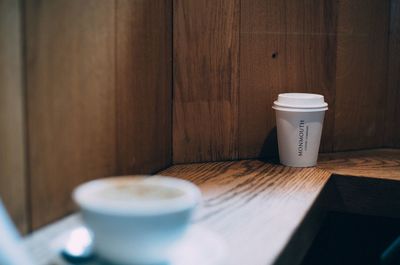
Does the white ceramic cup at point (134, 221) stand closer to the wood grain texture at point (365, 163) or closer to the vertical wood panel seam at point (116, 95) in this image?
the vertical wood panel seam at point (116, 95)

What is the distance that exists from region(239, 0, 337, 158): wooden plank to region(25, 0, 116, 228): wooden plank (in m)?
0.68

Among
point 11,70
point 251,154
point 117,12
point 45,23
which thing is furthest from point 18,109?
point 251,154

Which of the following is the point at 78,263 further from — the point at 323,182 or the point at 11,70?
the point at 323,182

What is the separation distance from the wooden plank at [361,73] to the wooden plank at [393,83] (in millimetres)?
23

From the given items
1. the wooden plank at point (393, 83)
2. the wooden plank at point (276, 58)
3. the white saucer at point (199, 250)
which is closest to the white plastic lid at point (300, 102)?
the wooden plank at point (276, 58)

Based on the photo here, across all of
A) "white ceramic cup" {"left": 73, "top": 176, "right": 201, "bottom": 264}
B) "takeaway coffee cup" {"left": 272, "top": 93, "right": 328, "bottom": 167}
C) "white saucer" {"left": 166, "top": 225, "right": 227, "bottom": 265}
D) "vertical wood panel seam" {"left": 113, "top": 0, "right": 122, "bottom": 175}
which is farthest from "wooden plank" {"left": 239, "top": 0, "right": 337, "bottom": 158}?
"white ceramic cup" {"left": 73, "top": 176, "right": 201, "bottom": 264}

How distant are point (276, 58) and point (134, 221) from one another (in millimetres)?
1358

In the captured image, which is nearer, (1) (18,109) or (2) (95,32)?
(1) (18,109)

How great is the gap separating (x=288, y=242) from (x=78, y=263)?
1.52ft

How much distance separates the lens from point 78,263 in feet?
3.19

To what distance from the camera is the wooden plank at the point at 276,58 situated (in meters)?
2.05

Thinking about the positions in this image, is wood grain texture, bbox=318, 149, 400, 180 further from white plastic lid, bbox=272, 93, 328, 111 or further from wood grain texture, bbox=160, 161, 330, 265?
white plastic lid, bbox=272, 93, 328, 111

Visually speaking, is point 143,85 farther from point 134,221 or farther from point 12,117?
point 134,221

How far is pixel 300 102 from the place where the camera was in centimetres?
191
